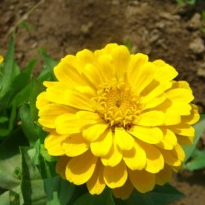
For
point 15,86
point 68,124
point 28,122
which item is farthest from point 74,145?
point 15,86

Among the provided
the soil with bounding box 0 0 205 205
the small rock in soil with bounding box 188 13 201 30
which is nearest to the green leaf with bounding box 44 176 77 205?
the soil with bounding box 0 0 205 205

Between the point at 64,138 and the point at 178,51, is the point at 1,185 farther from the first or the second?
the point at 178,51

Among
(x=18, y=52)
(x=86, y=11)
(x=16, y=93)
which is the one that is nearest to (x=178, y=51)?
(x=86, y=11)

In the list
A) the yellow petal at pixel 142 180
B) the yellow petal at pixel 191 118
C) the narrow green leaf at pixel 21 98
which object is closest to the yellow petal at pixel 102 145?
the yellow petal at pixel 142 180

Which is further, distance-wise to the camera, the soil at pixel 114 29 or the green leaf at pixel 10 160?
the soil at pixel 114 29

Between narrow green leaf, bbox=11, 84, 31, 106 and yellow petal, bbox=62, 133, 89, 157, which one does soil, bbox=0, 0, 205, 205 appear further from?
yellow petal, bbox=62, 133, 89, 157

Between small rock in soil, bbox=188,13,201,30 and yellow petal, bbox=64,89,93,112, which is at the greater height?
yellow petal, bbox=64,89,93,112

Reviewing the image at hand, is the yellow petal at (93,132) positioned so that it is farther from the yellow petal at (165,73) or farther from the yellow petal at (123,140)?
the yellow petal at (165,73)

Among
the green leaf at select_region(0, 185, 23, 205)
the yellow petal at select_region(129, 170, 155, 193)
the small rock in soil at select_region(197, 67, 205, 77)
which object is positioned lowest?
the small rock in soil at select_region(197, 67, 205, 77)

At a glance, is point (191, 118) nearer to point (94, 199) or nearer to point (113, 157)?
point (113, 157)
